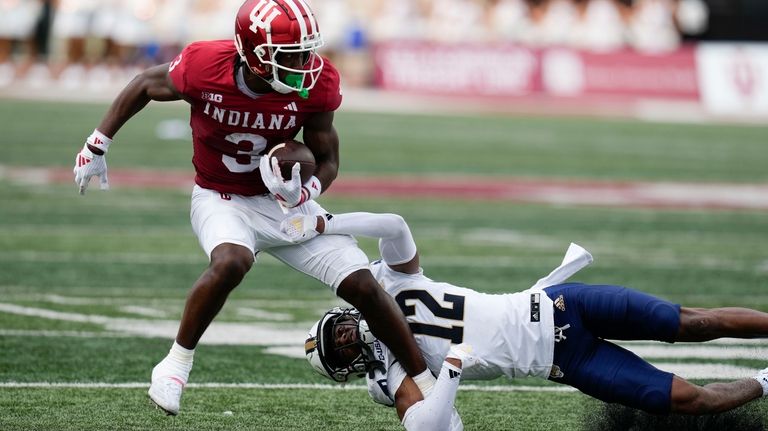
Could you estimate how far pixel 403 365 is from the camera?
4.65m

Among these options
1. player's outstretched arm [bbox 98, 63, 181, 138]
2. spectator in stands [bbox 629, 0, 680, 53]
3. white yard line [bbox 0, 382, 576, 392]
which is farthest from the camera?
A: spectator in stands [bbox 629, 0, 680, 53]

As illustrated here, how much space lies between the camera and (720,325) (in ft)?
15.1

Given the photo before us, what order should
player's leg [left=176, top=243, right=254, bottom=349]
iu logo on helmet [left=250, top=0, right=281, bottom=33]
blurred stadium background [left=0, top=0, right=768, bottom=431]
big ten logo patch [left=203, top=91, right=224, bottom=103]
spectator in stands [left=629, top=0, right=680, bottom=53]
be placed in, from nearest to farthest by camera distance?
player's leg [left=176, top=243, right=254, bottom=349] → iu logo on helmet [left=250, top=0, right=281, bottom=33] → big ten logo patch [left=203, top=91, right=224, bottom=103] → blurred stadium background [left=0, top=0, right=768, bottom=431] → spectator in stands [left=629, top=0, right=680, bottom=53]

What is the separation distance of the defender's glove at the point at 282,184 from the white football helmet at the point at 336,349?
431mm

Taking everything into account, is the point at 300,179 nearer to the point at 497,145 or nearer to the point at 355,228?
the point at 355,228

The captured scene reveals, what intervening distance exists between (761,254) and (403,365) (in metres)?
5.95

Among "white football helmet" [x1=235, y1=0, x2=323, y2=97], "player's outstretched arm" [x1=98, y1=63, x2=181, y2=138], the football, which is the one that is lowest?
the football

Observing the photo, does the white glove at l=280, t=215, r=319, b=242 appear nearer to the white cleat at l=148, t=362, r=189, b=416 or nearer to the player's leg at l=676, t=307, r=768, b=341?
the white cleat at l=148, t=362, r=189, b=416

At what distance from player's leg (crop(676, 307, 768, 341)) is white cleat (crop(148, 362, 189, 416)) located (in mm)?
1703

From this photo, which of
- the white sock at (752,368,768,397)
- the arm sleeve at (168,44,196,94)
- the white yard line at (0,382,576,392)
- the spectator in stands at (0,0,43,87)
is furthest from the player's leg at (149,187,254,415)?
the spectator in stands at (0,0,43,87)

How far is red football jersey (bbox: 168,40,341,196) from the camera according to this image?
5117 mm

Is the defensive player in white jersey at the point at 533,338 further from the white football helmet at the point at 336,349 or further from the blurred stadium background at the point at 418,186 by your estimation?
the blurred stadium background at the point at 418,186

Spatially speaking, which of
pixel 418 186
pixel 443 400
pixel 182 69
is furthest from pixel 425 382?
pixel 418 186

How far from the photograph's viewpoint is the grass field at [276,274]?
530cm
